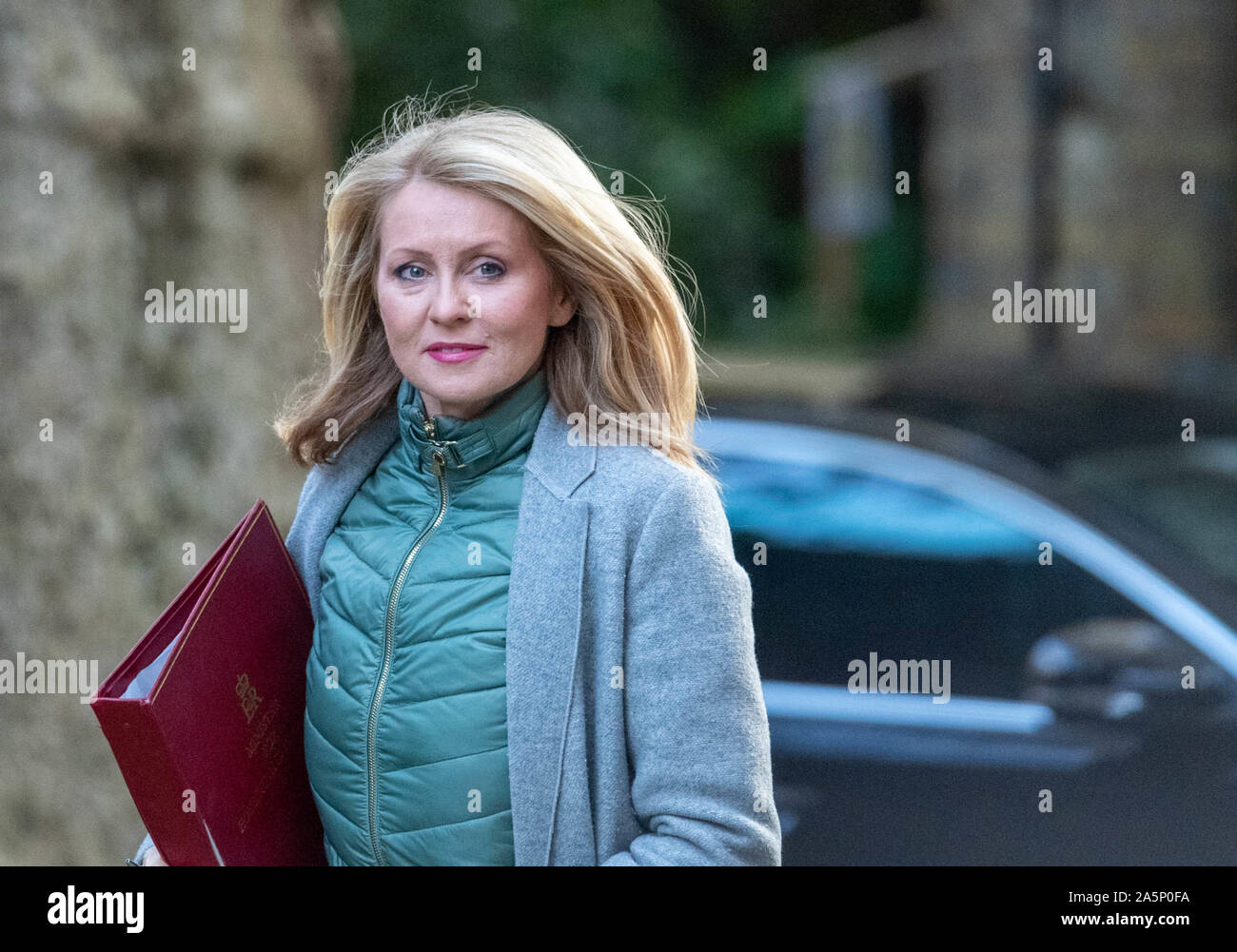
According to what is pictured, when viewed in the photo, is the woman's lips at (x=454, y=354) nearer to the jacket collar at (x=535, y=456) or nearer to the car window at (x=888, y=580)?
the jacket collar at (x=535, y=456)

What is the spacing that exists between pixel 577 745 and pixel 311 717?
35 cm

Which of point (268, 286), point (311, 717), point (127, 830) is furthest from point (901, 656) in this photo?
point (268, 286)

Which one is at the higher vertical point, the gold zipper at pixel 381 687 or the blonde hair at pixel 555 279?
the blonde hair at pixel 555 279

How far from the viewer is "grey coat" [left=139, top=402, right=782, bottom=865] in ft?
5.17

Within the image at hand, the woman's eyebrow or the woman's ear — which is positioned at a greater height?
the woman's eyebrow

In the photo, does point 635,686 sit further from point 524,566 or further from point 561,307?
point 561,307

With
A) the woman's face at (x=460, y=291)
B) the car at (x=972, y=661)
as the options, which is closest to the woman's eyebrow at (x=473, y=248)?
the woman's face at (x=460, y=291)

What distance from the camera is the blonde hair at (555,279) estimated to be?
1676mm

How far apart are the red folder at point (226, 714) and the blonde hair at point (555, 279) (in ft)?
0.75

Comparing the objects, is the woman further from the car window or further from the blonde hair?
the car window

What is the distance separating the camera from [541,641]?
1.58 metres

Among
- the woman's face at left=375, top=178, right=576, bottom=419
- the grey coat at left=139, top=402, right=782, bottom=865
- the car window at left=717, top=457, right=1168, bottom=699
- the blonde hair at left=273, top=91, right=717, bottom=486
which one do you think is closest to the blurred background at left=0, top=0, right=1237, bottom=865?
the car window at left=717, top=457, right=1168, bottom=699

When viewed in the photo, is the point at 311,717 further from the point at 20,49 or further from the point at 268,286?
the point at 268,286

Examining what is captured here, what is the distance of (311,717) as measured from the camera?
68.0 inches
